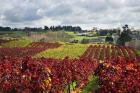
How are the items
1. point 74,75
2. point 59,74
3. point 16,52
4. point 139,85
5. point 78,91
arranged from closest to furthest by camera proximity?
point 139,85 → point 59,74 → point 74,75 → point 78,91 → point 16,52

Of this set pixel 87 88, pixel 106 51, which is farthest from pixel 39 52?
pixel 87 88

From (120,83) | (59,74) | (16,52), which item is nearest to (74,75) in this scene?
(59,74)

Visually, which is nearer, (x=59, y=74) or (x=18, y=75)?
(x=18, y=75)

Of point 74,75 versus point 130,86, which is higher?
point 130,86

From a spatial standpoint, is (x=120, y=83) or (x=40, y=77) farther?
(x=40, y=77)

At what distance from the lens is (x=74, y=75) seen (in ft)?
107

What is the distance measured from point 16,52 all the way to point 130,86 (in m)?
77.4

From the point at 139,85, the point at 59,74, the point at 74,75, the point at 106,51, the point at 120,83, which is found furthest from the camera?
the point at 106,51

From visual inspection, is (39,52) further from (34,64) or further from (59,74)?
(34,64)

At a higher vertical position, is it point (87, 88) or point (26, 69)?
point (26, 69)

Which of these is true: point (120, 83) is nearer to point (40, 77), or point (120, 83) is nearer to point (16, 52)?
point (40, 77)

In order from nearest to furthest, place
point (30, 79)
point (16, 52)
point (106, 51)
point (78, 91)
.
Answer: point (30, 79) → point (78, 91) → point (16, 52) → point (106, 51)

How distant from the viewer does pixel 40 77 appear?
18.7 metres

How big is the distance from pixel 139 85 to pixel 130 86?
0.39 metres
